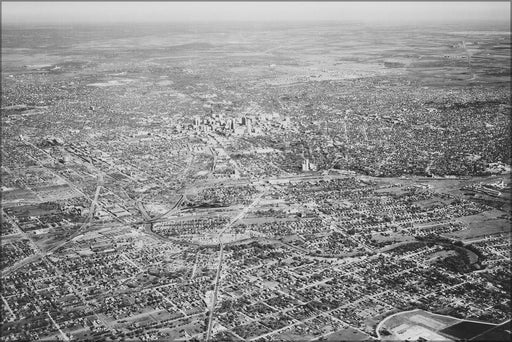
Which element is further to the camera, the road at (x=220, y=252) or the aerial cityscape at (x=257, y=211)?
the aerial cityscape at (x=257, y=211)

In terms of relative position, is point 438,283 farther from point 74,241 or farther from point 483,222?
point 74,241

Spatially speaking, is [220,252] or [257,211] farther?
[257,211]

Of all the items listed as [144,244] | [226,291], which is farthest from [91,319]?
[144,244]

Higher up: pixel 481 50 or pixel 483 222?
pixel 481 50

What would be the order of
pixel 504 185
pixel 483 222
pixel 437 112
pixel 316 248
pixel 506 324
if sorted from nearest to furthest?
1. pixel 506 324
2. pixel 316 248
3. pixel 483 222
4. pixel 504 185
5. pixel 437 112

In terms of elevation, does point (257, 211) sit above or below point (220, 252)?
above

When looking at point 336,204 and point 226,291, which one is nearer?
point 226,291

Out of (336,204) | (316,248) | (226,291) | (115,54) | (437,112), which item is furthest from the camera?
(115,54)

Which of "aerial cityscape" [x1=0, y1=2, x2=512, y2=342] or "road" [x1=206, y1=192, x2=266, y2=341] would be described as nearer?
"road" [x1=206, y1=192, x2=266, y2=341]
